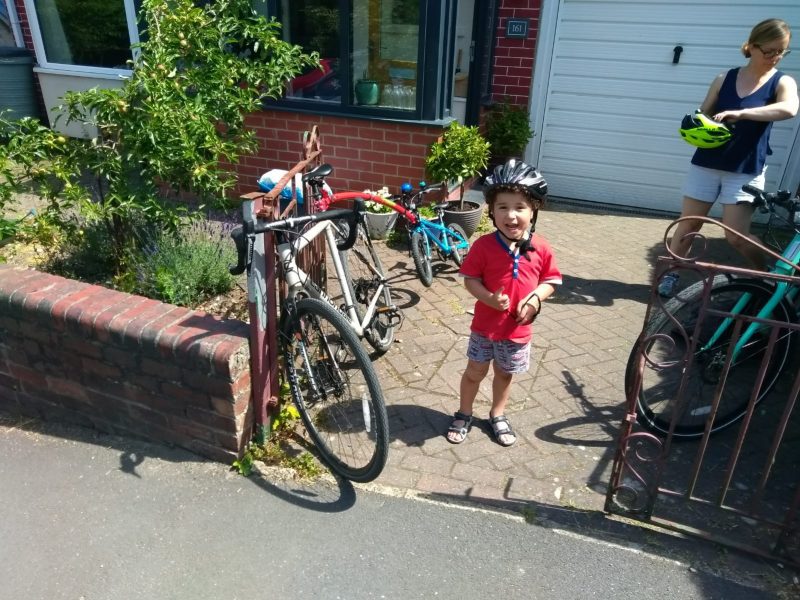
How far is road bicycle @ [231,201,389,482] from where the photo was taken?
103 inches

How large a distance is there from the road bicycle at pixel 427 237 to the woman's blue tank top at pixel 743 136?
1.98 metres

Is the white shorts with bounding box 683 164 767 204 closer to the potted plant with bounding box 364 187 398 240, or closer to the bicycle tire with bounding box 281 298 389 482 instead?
the potted plant with bounding box 364 187 398 240

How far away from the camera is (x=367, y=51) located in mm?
5586

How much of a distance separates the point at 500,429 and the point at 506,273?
879 millimetres

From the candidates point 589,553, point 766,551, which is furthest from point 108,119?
point 766,551

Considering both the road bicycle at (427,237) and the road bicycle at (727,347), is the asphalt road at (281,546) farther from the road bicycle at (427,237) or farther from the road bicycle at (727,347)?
the road bicycle at (427,237)

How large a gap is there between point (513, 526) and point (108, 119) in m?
3.03

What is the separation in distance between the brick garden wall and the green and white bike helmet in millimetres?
3114

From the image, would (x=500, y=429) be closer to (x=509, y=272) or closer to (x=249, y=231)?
(x=509, y=272)

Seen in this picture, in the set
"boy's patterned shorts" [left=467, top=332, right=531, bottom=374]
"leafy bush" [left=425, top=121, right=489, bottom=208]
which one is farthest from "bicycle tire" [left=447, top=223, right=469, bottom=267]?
"boy's patterned shorts" [left=467, top=332, right=531, bottom=374]

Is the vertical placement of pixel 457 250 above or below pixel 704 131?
below

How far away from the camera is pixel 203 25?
353cm

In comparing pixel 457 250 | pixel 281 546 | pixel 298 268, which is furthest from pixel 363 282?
pixel 281 546

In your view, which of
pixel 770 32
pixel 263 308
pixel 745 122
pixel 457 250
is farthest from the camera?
pixel 457 250
